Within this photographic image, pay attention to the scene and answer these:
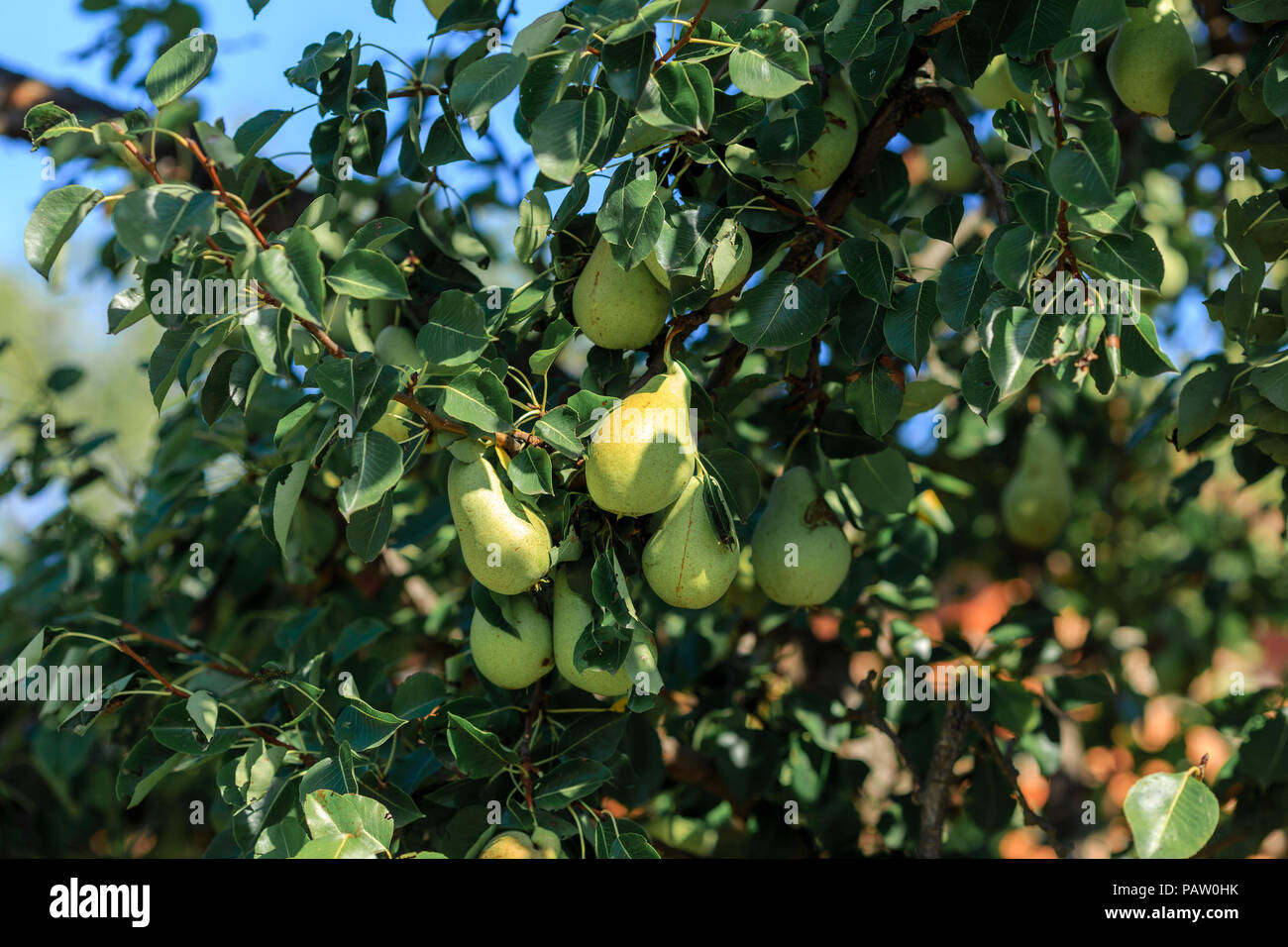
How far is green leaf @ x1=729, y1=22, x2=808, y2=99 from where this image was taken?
104cm

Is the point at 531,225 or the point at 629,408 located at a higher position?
the point at 531,225

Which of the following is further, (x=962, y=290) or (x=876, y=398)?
(x=876, y=398)

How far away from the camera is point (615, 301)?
123 cm

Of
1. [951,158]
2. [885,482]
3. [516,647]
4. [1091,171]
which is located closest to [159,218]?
[516,647]

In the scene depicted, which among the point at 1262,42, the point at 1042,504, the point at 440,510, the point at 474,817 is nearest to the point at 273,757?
the point at 474,817

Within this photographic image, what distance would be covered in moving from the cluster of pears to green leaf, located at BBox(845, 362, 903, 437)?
58 cm

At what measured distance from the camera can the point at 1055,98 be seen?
1051 mm

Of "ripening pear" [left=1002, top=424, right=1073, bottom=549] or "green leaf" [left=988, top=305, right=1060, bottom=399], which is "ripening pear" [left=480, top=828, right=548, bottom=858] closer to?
"green leaf" [left=988, top=305, right=1060, bottom=399]

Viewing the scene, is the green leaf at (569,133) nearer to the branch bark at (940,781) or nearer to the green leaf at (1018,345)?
the green leaf at (1018,345)

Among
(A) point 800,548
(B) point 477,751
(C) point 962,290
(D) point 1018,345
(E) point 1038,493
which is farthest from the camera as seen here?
(E) point 1038,493

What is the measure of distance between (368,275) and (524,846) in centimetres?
60

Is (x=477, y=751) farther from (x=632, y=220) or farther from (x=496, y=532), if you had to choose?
(x=632, y=220)

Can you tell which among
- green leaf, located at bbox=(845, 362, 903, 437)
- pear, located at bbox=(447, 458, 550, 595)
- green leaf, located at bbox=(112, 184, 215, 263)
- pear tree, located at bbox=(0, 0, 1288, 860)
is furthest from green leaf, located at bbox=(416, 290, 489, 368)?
green leaf, located at bbox=(845, 362, 903, 437)

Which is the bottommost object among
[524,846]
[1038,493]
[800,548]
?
[524,846]
